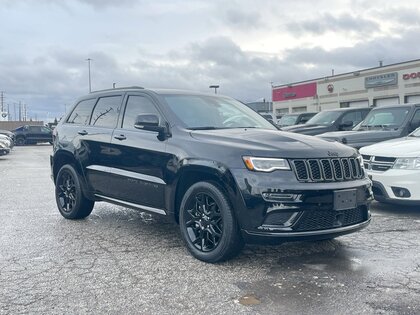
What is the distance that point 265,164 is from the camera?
426cm

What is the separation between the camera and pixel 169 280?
414 centimetres

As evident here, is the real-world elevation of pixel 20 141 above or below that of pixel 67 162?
above

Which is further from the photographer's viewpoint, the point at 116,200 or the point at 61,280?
the point at 116,200

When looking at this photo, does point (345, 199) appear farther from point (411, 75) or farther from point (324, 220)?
point (411, 75)

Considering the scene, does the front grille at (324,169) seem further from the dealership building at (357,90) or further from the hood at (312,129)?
the dealership building at (357,90)

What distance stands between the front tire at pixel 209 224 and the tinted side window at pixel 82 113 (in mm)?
2577

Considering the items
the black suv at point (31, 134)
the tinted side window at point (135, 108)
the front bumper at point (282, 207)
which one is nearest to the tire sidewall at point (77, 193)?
the tinted side window at point (135, 108)

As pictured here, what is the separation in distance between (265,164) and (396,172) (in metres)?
3.23

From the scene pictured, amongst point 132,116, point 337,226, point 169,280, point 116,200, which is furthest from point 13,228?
point 337,226

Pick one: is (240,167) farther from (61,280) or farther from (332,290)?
(61,280)

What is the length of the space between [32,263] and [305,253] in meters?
2.83

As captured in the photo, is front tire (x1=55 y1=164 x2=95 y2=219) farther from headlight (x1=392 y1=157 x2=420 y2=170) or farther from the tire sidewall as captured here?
headlight (x1=392 y1=157 x2=420 y2=170)

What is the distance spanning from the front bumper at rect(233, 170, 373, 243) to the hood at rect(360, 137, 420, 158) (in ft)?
9.54

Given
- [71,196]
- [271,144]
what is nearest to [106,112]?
[71,196]
